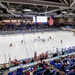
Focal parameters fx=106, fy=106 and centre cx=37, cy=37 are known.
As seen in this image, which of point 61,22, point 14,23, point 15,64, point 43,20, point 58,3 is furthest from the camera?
point 61,22

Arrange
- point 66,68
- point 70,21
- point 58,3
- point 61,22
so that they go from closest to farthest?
point 58,3 < point 66,68 < point 70,21 < point 61,22

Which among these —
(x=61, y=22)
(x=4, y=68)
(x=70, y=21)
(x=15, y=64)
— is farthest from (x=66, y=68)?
(x=61, y=22)

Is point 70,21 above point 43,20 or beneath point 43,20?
beneath

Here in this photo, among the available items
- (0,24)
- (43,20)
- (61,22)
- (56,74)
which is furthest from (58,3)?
(61,22)

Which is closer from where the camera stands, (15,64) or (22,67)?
(22,67)

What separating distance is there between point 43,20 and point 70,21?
22746mm

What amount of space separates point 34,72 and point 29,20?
2834 cm

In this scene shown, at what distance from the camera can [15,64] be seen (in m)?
8.71

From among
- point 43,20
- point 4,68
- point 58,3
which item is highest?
point 58,3

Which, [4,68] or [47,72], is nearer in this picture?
[47,72]

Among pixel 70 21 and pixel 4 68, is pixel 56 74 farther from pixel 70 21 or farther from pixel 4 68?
pixel 70 21

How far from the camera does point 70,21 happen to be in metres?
34.8

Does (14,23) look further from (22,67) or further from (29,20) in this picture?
(22,67)

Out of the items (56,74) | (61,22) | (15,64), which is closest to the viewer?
(56,74)
